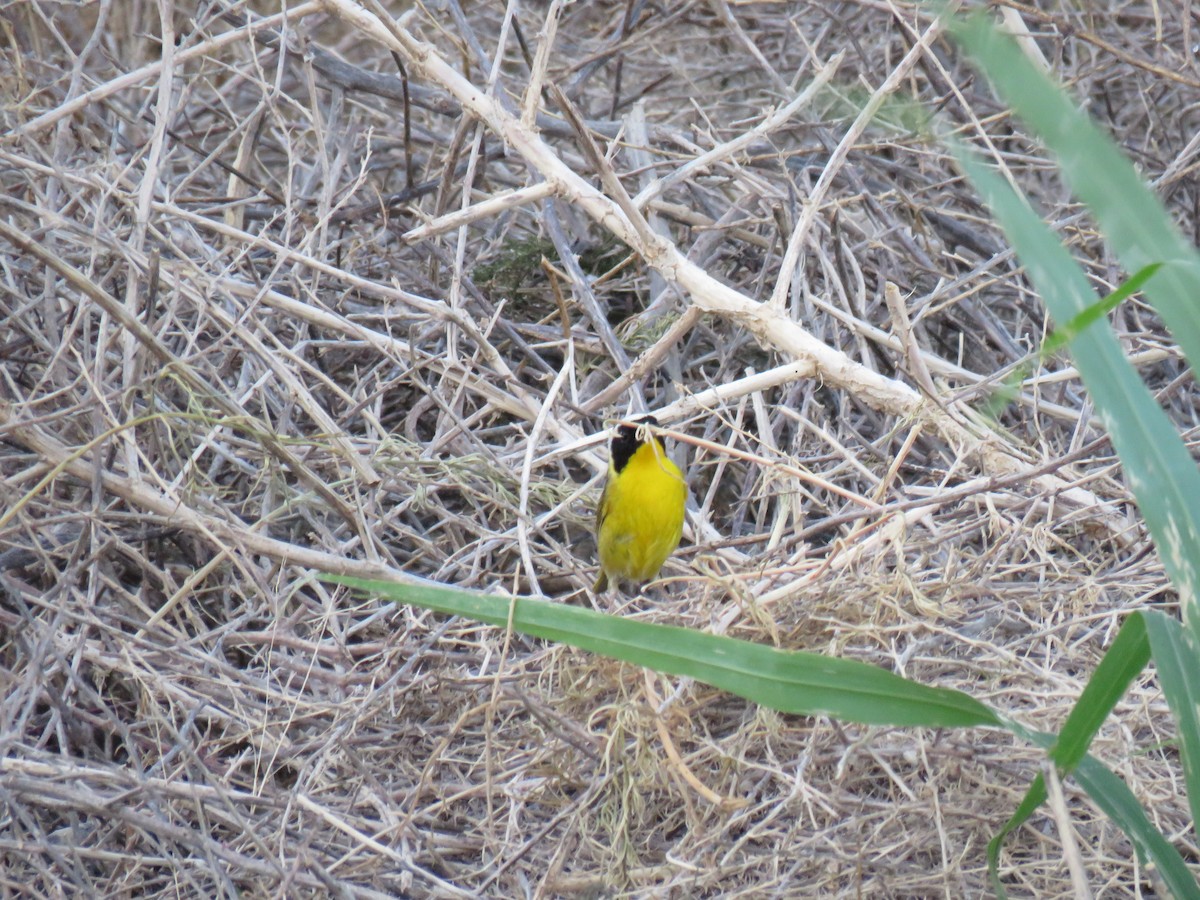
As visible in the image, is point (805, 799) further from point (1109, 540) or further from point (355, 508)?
point (355, 508)

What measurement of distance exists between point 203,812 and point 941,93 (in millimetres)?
3592

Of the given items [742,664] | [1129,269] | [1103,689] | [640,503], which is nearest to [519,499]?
[640,503]

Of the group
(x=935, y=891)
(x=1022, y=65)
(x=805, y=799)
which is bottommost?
(x=935, y=891)

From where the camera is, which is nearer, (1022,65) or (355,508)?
(1022,65)

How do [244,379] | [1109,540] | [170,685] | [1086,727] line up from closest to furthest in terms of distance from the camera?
[1086,727] < [170,685] < [1109,540] < [244,379]

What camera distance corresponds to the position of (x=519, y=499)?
127 inches

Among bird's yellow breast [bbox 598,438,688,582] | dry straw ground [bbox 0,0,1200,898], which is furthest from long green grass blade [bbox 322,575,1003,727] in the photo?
bird's yellow breast [bbox 598,438,688,582]

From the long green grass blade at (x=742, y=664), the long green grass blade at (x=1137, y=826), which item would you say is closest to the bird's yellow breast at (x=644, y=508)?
the long green grass blade at (x=742, y=664)

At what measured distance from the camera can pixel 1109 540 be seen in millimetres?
2938

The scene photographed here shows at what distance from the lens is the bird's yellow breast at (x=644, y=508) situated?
12.1 feet

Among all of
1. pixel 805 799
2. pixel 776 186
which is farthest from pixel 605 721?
pixel 776 186

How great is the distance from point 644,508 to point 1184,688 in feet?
7.33

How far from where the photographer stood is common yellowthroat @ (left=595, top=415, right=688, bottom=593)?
3691mm

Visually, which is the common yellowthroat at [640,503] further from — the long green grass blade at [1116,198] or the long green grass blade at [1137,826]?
the long green grass blade at [1116,198]
